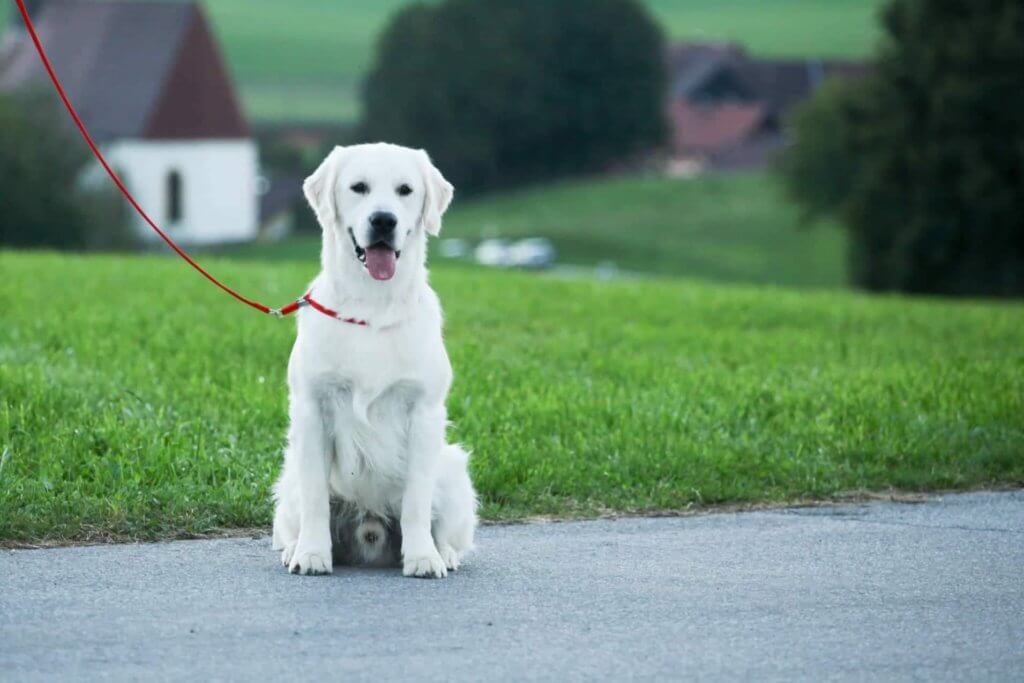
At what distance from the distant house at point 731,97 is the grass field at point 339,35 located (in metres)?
5.16

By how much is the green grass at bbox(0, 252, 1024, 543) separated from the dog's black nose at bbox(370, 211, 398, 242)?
180 centimetres

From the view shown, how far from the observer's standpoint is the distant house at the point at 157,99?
3285 inches

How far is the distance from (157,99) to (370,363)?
81.3 metres

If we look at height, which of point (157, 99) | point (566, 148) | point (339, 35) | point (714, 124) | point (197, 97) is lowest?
point (566, 148)

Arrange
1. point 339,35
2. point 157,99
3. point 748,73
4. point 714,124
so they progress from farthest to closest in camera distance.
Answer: point 339,35, point 748,73, point 714,124, point 157,99

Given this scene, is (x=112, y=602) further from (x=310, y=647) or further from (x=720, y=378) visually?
(x=720, y=378)

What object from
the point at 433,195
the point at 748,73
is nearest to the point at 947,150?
the point at 433,195

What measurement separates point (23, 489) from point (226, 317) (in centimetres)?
617

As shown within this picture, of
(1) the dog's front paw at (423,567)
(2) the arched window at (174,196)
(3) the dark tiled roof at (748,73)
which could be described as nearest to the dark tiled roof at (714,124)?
(3) the dark tiled roof at (748,73)

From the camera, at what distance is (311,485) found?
23.0 ft

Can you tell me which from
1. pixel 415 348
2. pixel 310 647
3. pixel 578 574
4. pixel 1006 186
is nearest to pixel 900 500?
pixel 578 574

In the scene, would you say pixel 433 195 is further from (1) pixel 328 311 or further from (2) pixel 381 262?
(1) pixel 328 311

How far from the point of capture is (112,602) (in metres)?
6.46

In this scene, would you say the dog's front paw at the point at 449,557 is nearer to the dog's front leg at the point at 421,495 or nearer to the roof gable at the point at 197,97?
the dog's front leg at the point at 421,495
